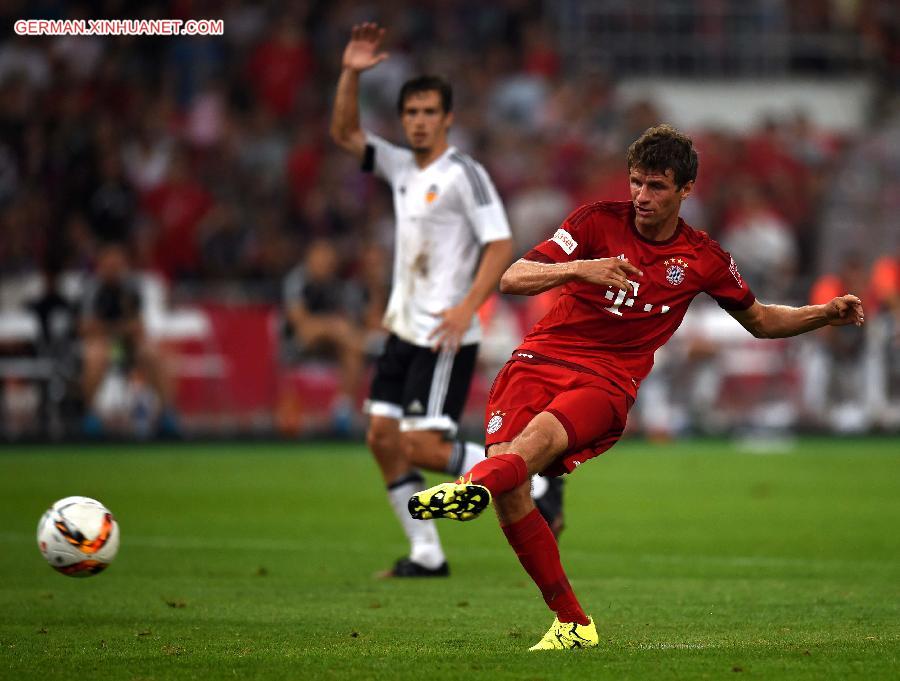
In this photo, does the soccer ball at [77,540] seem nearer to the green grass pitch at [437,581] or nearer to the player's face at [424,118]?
the green grass pitch at [437,581]

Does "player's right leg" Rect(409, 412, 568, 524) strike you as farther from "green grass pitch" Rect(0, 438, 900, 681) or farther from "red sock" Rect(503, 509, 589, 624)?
"green grass pitch" Rect(0, 438, 900, 681)

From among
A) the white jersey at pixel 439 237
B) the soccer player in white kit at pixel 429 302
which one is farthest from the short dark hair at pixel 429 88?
the white jersey at pixel 439 237

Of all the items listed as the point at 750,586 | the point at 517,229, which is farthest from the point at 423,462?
the point at 517,229

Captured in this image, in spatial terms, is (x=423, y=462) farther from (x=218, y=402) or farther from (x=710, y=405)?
(x=710, y=405)

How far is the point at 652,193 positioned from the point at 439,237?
9.77 ft

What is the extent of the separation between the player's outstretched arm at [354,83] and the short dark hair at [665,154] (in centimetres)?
341

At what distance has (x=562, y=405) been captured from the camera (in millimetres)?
6773

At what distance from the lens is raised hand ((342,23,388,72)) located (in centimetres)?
1015

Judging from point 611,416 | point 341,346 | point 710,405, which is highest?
point 611,416

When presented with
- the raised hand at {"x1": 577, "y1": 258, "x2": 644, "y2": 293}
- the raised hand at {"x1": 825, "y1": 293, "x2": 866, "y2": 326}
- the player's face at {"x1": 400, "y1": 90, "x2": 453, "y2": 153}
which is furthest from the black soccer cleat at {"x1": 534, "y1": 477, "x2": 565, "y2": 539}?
the raised hand at {"x1": 577, "y1": 258, "x2": 644, "y2": 293}

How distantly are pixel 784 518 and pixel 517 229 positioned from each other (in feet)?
32.6

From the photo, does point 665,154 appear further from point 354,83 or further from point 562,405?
point 354,83

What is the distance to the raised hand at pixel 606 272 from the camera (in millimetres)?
6406

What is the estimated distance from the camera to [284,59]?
23562mm
